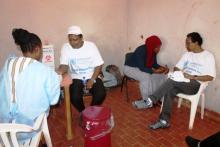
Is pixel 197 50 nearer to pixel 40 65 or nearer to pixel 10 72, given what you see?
pixel 40 65

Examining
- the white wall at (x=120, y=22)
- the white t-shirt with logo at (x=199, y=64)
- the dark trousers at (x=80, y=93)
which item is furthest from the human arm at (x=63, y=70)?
the white t-shirt with logo at (x=199, y=64)

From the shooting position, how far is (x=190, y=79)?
2857 millimetres

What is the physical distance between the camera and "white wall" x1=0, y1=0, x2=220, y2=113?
10.0 feet

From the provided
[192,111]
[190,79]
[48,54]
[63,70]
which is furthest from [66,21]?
[192,111]

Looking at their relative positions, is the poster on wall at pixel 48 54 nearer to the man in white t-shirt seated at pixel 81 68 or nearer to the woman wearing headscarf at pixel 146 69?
the man in white t-shirt seated at pixel 81 68

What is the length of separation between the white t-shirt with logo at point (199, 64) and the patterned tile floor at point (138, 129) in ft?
2.17

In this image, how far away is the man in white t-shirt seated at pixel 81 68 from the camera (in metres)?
2.84

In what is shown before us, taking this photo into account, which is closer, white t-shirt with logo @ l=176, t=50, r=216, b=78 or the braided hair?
the braided hair

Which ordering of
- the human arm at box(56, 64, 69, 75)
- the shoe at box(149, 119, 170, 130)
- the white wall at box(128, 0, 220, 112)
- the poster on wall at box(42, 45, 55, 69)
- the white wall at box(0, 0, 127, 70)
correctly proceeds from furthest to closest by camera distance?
the poster on wall at box(42, 45, 55, 69)
the white wall at box(0, 0, 127, 70)
the white wall at box(128, 0, 220, 112)
the shoe at box(149, 119, 170, 130)
the human arm at box(56, 64, 69, 75)

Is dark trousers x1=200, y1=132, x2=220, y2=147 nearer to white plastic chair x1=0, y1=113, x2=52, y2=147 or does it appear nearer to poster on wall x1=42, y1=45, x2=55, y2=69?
white plastic chair x1=0, y1=113, x2=52, y2=147

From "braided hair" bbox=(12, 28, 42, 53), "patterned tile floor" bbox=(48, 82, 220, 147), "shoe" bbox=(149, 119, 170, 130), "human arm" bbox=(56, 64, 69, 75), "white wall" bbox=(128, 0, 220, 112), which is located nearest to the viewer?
"braided hair" bbox=(12, 28, 42, 53)

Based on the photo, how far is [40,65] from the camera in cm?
173

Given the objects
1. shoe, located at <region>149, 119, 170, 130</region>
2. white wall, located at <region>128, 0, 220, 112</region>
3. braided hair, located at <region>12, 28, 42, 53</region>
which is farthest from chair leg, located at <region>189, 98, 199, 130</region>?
braided hair, located at <region>12, 28, 42, 53</region>

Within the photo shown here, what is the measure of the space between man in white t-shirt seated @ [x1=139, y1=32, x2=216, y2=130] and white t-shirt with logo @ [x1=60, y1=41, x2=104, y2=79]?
2.87 feet
